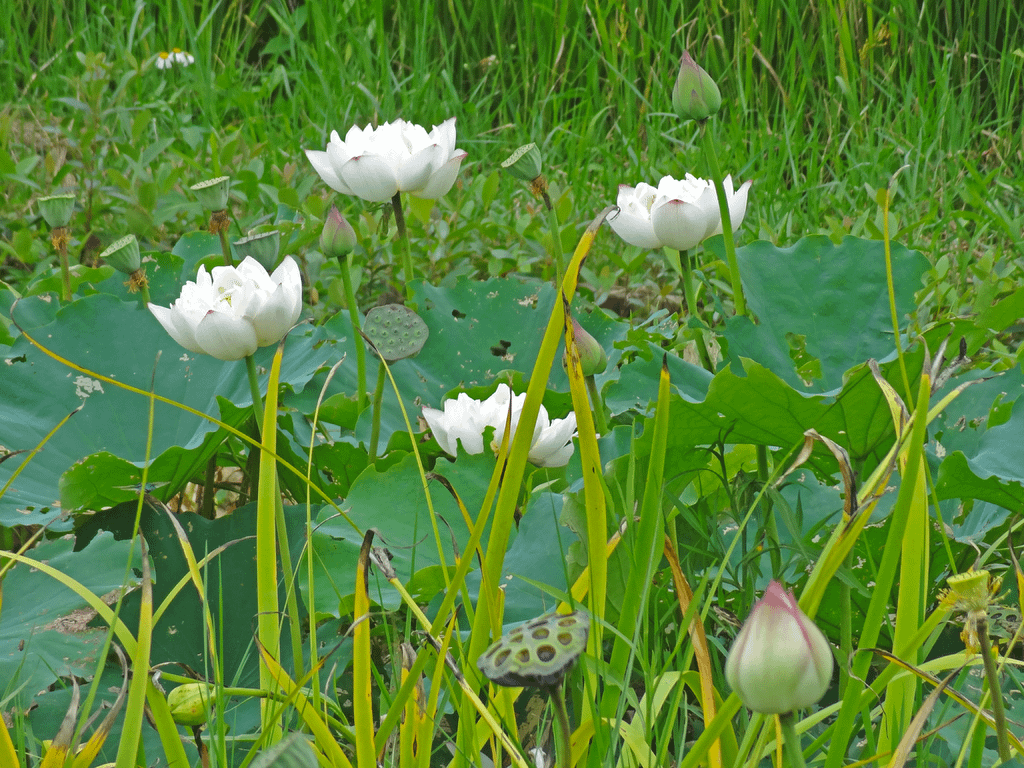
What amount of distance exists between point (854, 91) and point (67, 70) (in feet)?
8.36

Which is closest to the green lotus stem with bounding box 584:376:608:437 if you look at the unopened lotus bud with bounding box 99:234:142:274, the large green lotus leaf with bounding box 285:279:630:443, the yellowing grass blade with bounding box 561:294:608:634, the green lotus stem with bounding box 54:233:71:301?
the yellowing grass blade with bounding box 561:294:608:634

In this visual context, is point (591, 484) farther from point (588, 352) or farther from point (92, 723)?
point (92, 723)

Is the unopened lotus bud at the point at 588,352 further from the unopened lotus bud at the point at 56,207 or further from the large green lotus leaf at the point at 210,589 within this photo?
the unopened lotus bud at the point at 56,207

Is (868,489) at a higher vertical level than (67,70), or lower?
higher

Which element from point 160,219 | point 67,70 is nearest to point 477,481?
point 160,219

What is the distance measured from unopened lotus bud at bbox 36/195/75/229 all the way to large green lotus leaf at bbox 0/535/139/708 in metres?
0.51

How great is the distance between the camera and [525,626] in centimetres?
43

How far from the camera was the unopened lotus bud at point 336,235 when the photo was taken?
1.02 m

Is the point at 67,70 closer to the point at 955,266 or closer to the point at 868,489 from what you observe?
the point at 955,266

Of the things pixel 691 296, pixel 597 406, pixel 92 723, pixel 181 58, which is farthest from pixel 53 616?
pixel 181 58

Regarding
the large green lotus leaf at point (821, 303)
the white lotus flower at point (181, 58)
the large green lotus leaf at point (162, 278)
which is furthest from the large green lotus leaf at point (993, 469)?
the white lotus flower at point (181, 58)

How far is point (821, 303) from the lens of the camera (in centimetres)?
115

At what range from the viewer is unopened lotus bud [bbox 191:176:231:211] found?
1.13 m

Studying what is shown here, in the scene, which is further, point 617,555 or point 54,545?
point 54,545
